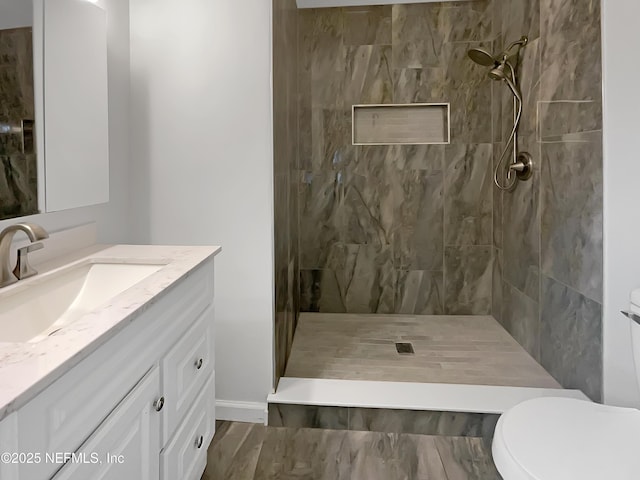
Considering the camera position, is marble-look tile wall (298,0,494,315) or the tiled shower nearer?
the tiled shower

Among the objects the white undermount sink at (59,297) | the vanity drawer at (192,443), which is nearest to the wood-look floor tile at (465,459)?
the vanity drawer at (192,443)

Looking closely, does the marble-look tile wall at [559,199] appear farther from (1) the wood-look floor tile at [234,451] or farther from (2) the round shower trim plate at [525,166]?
(1) the wood-look floor tile at [234,451]

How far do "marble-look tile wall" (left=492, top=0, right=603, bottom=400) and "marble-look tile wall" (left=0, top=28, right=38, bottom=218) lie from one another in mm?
2102

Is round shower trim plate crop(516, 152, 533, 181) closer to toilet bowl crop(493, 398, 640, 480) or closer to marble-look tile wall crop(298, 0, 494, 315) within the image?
marble-look tile wall crop(298, 0, 494, 315)

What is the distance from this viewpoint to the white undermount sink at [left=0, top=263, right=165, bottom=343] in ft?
3.92

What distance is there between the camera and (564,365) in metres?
2.34

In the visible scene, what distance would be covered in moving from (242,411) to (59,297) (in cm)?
114

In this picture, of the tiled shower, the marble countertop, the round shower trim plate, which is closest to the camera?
the marble countertop

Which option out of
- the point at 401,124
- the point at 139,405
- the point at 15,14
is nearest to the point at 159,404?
the point at 139,405

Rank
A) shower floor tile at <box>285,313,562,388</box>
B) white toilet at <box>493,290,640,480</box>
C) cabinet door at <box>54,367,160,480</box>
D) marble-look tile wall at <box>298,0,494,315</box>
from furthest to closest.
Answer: marble-look tile wall at <box>298,0,494,315</box>
shower floor tile at <box>285,313,562,388</box>
white toilet at <box>493,290,640,480</box>
cabinet door at <box>54,367,160,480</box>

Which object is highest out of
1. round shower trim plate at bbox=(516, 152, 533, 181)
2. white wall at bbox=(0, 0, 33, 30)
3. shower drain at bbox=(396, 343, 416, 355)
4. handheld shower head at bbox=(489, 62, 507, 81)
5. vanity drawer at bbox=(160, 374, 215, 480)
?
handheld shower head at bbox=(489, 62, 507, 81)

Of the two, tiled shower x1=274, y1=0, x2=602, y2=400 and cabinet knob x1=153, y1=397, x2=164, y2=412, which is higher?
tiled shower x1=274, y1=0, x2=602, y2=400

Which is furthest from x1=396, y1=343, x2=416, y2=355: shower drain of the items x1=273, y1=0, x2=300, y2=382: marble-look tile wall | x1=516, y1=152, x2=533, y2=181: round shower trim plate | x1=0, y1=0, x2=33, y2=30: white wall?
x1=0, y1=0, x2=33, y2=30: white wall

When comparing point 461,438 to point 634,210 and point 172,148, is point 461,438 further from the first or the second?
point 172,148
